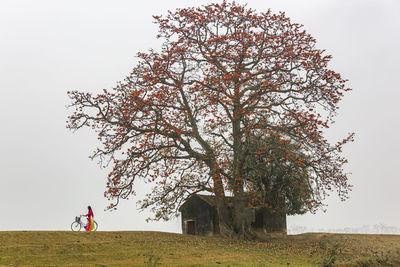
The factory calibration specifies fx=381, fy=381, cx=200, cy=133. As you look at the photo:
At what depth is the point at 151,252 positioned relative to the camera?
18.7 metres

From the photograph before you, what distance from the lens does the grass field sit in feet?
53.7

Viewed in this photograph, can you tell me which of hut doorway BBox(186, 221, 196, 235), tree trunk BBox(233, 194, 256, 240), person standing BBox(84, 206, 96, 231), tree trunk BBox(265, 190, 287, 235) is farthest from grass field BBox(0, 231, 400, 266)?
hut doorway BBox(186, 221, 196, 235)

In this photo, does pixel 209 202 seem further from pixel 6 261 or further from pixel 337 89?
pixel 6 261

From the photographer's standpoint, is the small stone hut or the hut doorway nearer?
the small stone hut

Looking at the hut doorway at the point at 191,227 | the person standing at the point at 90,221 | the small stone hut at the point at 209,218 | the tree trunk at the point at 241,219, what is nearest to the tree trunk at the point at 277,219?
the small stone hut at the point at 209,218

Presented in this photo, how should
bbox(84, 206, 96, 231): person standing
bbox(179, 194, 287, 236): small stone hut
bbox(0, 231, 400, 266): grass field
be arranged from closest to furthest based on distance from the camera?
bbox(0, 231, 400, 266): grass field → bbox(84, 206, 96, 231): person standing → bbox(179, 194, 287, 236): small stone hut

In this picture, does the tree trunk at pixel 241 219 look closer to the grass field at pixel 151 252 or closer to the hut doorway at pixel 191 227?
the grass field at pixel 151 252

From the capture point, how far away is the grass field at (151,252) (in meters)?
16.4

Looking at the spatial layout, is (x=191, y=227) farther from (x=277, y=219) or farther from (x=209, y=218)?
(x=277, y=219)

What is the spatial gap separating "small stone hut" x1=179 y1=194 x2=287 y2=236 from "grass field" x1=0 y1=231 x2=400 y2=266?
5.83 m

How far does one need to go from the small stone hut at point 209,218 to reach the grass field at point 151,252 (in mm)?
5826

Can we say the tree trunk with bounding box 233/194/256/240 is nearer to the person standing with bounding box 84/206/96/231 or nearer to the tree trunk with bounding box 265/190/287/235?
the tree trunk with bounding box 265/190/287/235

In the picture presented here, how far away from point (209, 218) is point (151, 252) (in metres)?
12.8

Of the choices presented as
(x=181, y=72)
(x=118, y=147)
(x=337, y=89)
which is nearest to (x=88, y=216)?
(x=118, y=147)
